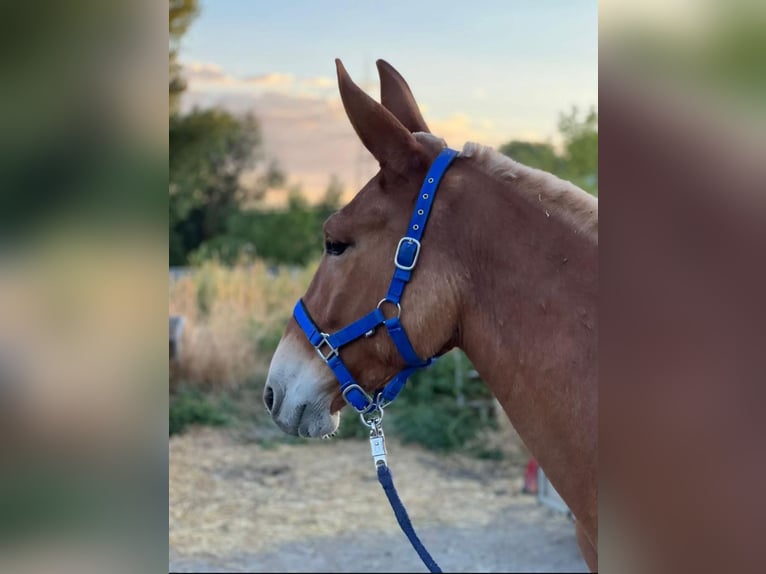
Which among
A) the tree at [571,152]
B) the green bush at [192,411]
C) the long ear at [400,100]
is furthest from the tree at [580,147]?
the long ear at [400,100]

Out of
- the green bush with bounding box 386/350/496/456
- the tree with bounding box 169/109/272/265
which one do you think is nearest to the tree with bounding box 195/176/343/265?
the tree with bounding box 169/109/272/265

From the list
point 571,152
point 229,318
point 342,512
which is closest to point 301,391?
point 342,512

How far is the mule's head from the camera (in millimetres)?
1608

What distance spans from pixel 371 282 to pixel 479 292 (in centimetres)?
27

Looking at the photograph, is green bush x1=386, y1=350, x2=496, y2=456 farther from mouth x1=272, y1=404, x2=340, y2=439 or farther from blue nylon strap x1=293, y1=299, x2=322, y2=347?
blue nylon strap x1=293, y1=299, x2=322, y2=347

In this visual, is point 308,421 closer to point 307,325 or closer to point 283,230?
point 307,325

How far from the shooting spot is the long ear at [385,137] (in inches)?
64.1

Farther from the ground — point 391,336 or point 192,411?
point 391,336

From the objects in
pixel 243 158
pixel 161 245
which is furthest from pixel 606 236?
pixel 243 158

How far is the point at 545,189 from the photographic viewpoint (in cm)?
158

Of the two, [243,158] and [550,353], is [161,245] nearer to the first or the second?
[550,353]

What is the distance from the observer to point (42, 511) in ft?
3.05

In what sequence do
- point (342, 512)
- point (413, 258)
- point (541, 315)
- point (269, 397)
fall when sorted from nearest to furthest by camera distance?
point (541, 315), point (413, 258), point (269, 397), point (342, 512)

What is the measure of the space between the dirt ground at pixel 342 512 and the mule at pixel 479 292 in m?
3.05
